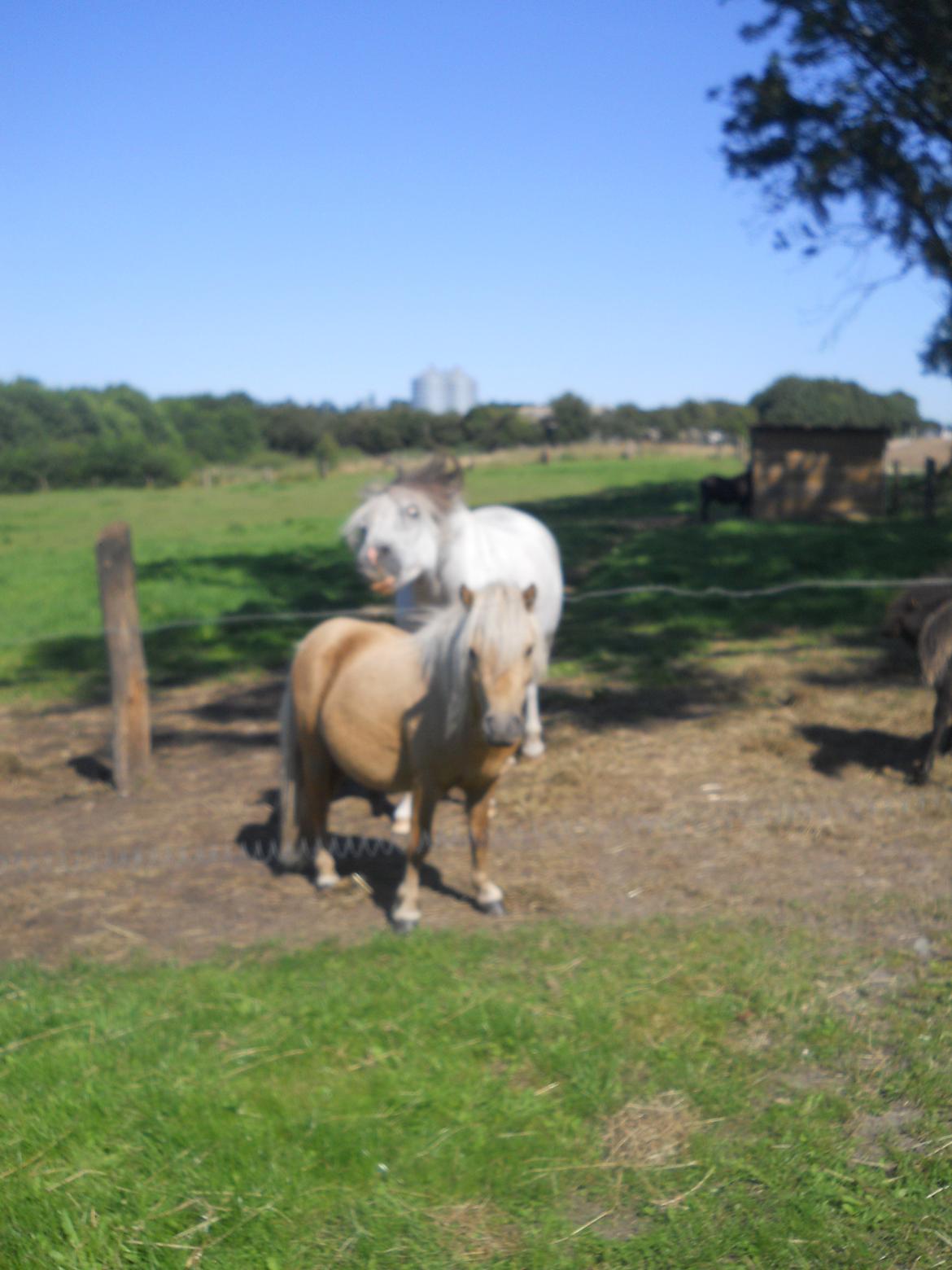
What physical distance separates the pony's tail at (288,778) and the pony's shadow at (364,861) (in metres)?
0.15

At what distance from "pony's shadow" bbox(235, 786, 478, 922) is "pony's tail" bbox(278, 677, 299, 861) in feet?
0.48

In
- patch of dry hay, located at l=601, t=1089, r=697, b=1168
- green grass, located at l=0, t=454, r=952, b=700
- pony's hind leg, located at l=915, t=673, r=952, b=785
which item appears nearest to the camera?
patch of dry hay, located at l=601, t=1089, r=697, b=1168

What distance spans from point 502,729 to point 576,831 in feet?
6.22

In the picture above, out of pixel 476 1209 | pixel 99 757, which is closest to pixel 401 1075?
pixel 476 1209

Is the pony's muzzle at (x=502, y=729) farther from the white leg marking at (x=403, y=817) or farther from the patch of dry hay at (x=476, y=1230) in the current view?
the white leg marking at (x=403, y=817)

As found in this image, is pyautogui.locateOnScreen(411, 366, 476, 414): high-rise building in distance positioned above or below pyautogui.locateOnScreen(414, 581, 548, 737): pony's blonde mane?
above

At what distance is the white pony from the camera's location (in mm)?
6449

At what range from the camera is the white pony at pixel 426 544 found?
6449mm

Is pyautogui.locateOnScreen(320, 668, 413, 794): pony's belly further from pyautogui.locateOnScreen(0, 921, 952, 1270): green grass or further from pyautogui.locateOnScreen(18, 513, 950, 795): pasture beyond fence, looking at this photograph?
pyautogui.locateOnScreen(18, 513, 950, 795): pasture beyond fence

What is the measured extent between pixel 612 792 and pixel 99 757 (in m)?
3.75

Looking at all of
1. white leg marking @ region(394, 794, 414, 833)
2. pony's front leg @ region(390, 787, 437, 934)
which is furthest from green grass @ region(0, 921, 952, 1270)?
white leg marking @ region(394, 794, 414, 833)

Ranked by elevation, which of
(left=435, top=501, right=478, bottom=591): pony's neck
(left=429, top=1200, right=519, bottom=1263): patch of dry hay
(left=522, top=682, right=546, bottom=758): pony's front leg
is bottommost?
(left=429, top=1200, right=519, bottom=1263): patch of dry hay

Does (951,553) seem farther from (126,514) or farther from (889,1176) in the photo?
(126,514)

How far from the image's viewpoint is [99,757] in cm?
772
